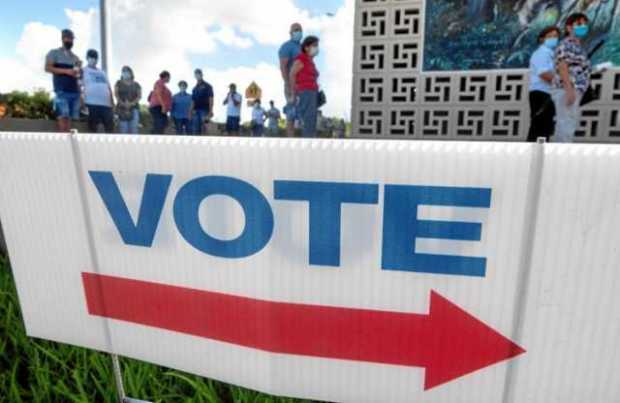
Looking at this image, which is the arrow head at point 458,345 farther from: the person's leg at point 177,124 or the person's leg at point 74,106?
the person's leg at point 177,124

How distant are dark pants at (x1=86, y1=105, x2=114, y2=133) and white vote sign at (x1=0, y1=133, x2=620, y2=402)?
4261 millimetres

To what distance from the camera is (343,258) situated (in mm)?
945

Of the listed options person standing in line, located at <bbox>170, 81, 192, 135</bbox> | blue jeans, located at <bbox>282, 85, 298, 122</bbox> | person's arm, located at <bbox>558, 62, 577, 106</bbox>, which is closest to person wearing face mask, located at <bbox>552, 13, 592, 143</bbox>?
person's arm, located at <bbox>558, 62, 577, 106</bbox>

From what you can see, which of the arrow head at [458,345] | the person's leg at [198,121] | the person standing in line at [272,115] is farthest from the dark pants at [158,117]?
the arrow head at [458,345]

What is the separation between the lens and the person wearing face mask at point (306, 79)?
422cm

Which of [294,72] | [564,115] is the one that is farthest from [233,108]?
[564,115]

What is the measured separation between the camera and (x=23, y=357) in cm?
170

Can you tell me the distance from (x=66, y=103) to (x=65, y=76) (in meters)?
0.31

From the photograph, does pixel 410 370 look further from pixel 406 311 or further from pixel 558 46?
pixel 558 46

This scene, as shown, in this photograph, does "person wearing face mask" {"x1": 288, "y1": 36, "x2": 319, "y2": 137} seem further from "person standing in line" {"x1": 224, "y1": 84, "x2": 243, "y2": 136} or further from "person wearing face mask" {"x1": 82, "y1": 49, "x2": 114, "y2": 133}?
"person standing in line" {"x1": 224, "y1": 84, "x2": 243, "y2": 136}

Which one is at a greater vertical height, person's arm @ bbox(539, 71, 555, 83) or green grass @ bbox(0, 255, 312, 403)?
person's arm @ bbox(539, 71, 555, 83)

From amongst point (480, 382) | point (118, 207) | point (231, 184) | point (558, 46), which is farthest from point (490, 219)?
point (558, 46)

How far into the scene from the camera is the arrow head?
0.91 metres

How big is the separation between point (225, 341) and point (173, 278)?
0.22m
